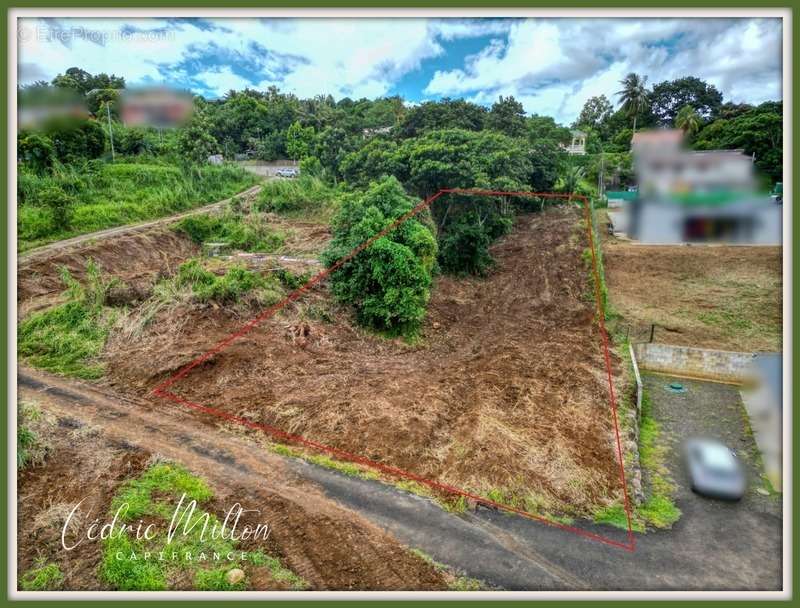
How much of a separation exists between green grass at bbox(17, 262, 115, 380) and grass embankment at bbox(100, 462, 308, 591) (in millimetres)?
4792

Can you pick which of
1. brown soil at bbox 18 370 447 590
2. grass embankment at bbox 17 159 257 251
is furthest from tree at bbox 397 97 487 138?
brown soil at bbox 18 370 447 590

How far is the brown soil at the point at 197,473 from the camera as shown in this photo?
5418 millimetres

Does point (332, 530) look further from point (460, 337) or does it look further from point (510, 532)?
point (460, 337)

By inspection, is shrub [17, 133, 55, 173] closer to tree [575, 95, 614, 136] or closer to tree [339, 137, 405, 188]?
tree [339, 137, 405, 188]

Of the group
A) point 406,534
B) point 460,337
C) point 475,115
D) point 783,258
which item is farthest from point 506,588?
point 475,115

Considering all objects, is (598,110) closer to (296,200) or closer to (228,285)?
(228,285)

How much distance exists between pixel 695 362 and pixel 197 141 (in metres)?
22.8

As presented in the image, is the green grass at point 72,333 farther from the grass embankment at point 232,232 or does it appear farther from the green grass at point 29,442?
the grass embankment at point 232,232

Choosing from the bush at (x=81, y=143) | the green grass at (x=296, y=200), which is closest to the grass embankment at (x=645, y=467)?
the green grass at (x=296, y=200)

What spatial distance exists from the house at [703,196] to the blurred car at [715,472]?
4484mm

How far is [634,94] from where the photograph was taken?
24.6ft

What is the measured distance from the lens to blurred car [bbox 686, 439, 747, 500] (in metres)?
8.06

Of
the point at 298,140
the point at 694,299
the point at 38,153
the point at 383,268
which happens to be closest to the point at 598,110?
the point at 383,268

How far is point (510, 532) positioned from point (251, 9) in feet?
23.1
